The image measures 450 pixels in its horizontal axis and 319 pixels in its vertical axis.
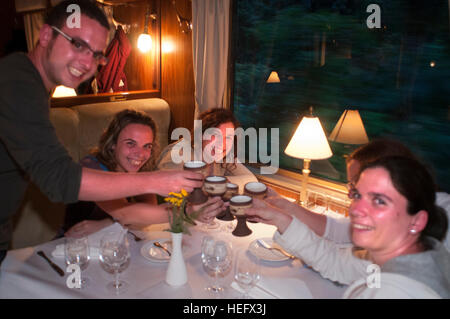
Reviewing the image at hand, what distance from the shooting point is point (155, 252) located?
1.75 metres

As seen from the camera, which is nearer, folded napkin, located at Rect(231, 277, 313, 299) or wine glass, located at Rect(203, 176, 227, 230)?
folded napkin, located at Rect(231, 277, 313, 299)

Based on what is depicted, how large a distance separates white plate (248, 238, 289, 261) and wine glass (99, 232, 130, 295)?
65 centimetres

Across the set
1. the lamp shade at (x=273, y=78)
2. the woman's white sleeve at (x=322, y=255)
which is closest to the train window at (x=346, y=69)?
the lamp shade at (x=273, y=78)

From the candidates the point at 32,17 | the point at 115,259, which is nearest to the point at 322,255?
the point at 115,259

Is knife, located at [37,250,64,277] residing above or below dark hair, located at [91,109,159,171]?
below

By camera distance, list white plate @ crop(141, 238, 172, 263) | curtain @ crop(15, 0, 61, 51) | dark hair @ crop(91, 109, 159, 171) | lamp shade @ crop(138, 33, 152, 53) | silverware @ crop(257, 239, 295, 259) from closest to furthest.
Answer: white plate @ crop(141, 238, 172, 263), silverware @ crop(257, 239, 295, 259), dark hair @ crop(91, 109, 159, 171), lamp shade @ crop(138, 33, 152, 53), curtain @ crop(15, 0, 61, 51)

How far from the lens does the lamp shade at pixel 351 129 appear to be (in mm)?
Result: 2738

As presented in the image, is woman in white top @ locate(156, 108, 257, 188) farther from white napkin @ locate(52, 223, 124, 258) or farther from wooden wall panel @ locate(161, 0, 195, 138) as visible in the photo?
wooden wall panel @ locate(161, 0, 195, 138)

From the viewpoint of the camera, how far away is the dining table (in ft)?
4.71

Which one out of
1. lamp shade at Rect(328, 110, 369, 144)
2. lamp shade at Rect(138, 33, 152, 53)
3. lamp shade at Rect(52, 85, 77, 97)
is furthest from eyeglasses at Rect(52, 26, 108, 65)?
lamp shade at Rect(138, 33, 152, 53)

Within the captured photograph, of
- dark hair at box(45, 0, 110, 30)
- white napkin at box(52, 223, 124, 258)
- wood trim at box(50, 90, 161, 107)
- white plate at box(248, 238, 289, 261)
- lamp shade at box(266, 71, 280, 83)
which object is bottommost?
white plate at box(248, 238, 289, 261)

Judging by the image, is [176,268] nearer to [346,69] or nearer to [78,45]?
[78,45]

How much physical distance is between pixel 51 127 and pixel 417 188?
4.65ft
